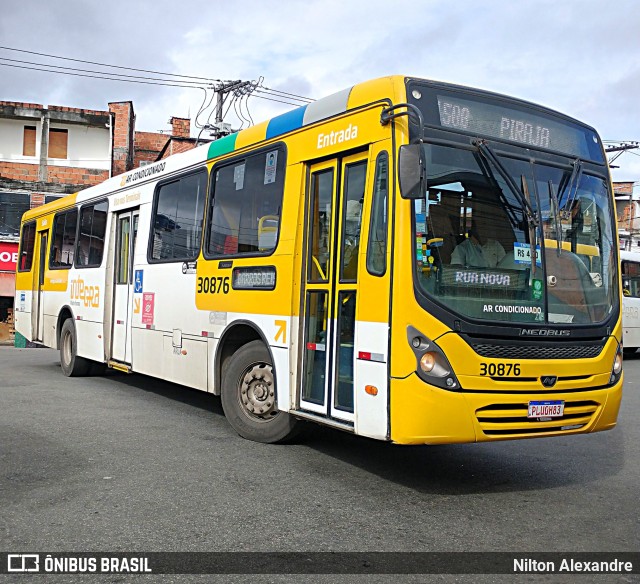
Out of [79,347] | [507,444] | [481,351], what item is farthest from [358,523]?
[79,347]

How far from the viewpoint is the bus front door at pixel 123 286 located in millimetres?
10398

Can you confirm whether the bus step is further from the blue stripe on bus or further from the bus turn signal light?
the bus turn signal light

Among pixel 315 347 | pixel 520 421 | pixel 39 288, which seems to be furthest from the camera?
pixel 39 288

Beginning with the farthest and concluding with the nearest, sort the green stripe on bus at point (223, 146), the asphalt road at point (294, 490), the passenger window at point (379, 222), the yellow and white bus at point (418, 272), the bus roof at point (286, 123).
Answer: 1. the green stripe on bus at point (223, 146)
2. the bus roof at point (286, 123)
3. the passenger window at point (379, 222)
4. the yellow and white bus at point (418, 272)
5. the asphalt road at point (294, 490)

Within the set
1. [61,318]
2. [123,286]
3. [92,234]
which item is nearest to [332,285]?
[123,286]

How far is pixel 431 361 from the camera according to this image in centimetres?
541

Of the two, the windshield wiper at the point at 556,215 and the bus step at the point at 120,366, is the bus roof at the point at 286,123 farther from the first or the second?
the bus step at the point at 120,366

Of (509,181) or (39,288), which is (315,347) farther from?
(39,288)

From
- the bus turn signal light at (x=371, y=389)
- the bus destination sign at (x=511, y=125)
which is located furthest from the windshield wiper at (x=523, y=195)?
the bus turn signal light at (x=371, y=389)

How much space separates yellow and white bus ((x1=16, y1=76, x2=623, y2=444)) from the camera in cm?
551

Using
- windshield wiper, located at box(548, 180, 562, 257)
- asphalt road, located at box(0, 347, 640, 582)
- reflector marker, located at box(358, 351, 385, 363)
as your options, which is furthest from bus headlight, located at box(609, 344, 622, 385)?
reflector marker, located at box(358, 351, 385, 363)

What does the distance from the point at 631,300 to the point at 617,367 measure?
1571 centimetres

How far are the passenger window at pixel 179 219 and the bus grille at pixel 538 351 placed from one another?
13.4 feet

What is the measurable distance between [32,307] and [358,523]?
37.3ft
